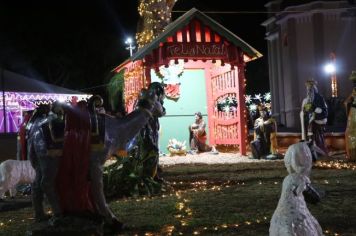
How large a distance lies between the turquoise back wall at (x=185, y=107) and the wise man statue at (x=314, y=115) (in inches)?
261

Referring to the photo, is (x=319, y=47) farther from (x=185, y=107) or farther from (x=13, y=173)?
(x=13, y=173)

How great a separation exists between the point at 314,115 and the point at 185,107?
733cm

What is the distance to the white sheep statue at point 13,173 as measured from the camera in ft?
32.9

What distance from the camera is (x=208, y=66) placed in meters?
20.3

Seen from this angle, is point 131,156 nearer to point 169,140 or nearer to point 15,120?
point 169,140

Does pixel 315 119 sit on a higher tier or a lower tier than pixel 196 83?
lower

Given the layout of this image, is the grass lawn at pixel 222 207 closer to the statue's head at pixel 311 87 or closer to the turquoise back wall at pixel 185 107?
the statue's head at pixel 311 87

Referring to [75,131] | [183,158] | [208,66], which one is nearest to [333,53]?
[208,66]

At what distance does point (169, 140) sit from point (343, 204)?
12.5m

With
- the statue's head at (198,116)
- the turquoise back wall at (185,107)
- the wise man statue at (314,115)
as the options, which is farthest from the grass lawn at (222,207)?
the turquoise back wall at (185,107)

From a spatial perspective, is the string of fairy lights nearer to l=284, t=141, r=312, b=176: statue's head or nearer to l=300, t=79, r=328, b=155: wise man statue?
l=300, t=79, r=328, b=155: wise man statue

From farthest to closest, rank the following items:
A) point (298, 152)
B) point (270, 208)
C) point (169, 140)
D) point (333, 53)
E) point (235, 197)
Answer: point (333, 53)
point (169, 140)
point (235, 197)
point (270, 208)
point (298, 152)

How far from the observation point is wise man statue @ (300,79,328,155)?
13.7 m

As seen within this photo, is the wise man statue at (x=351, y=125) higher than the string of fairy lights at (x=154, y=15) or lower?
lower
